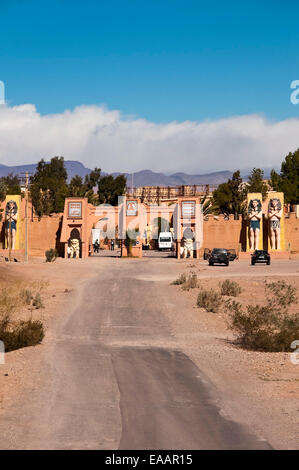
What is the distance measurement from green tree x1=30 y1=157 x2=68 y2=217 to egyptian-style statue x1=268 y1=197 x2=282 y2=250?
38.6 metres

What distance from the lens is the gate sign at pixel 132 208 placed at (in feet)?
230

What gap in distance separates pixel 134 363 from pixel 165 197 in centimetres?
12433

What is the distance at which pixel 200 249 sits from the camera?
7125cm

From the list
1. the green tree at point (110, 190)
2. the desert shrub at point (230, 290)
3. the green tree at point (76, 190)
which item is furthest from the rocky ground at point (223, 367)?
the green tree at point (110, 190)

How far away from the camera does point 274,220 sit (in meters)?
68.8

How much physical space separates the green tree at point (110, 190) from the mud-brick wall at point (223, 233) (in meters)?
47.3

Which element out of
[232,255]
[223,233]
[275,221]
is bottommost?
[232,255]

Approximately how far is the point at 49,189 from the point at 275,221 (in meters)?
55.8

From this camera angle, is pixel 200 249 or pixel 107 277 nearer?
pixel 107 277

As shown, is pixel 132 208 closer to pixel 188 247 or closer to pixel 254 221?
pixel 188 247

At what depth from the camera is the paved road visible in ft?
30.8

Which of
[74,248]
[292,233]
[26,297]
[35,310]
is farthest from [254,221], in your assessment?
[35,310]
